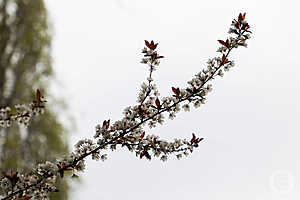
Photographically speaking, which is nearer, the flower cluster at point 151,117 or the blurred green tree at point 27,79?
the flower cluster at point 151,117

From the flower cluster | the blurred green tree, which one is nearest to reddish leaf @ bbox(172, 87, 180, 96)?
the flower cluster

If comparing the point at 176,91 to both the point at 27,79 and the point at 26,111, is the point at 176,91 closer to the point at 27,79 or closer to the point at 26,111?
the point at 26,111

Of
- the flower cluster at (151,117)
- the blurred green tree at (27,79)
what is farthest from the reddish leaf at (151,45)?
the blurred green tree at (27,79)

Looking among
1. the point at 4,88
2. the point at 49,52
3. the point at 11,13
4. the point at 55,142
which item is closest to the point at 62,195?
the point at 55,142

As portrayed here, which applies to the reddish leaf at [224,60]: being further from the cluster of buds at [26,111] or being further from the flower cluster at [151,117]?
the cluster of buds at [26,111]

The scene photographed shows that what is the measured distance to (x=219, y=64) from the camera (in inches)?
54.8

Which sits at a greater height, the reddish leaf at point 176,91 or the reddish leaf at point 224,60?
the reddish leaf at point 224,60

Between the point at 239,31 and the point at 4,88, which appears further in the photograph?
the point at 4,88

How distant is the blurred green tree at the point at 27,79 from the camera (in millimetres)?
5098

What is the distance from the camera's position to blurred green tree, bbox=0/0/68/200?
510 cm

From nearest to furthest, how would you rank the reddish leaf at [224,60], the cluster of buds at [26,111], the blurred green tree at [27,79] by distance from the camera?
the cluster of buds at [26,111]
the reddish leaf at [224,60]
the blurred green tree at [27,79]

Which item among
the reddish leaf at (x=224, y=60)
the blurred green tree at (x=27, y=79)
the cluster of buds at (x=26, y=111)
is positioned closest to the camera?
the cluster of buds at (x=26, y=111)

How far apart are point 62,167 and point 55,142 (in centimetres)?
432

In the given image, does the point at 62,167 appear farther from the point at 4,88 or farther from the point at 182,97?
the point at 4,88
